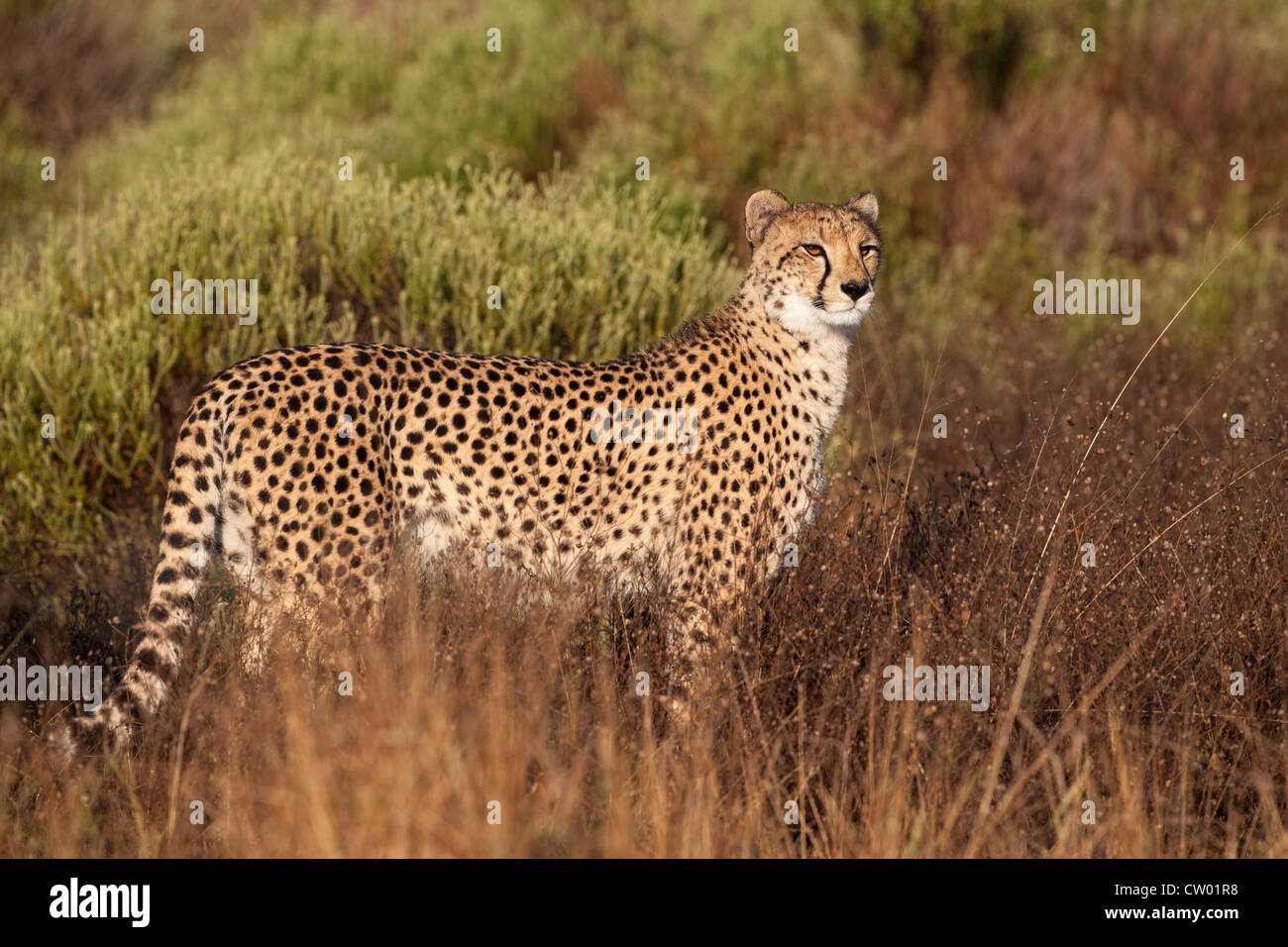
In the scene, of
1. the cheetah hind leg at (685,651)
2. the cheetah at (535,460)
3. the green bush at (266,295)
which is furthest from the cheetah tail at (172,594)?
the green bush at (266,295)

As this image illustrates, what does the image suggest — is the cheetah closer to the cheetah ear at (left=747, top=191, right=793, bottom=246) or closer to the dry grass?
the cheetah ear at (left=747, top=191, right=793, bottom=246)

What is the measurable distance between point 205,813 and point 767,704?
140 centimetres

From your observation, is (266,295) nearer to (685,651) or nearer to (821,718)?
(685,651)

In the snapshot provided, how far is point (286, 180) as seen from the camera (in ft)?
21.8

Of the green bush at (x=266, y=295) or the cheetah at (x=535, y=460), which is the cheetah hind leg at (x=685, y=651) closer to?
the cheetah at (x=535, y=460)

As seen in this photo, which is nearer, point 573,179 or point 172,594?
point 172,594

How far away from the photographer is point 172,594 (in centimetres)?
345

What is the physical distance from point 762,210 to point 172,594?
2.08 m

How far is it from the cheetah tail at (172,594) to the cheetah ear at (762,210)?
1712 mm

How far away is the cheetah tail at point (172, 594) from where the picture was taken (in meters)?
3.38

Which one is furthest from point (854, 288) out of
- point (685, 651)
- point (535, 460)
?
point (685, 651)

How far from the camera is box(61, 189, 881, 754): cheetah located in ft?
11.6

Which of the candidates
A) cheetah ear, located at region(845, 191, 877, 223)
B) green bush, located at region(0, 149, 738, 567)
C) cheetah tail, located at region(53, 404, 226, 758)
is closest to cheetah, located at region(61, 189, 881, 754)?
cheetah tail, located at region(53, 404, 226, 758)
